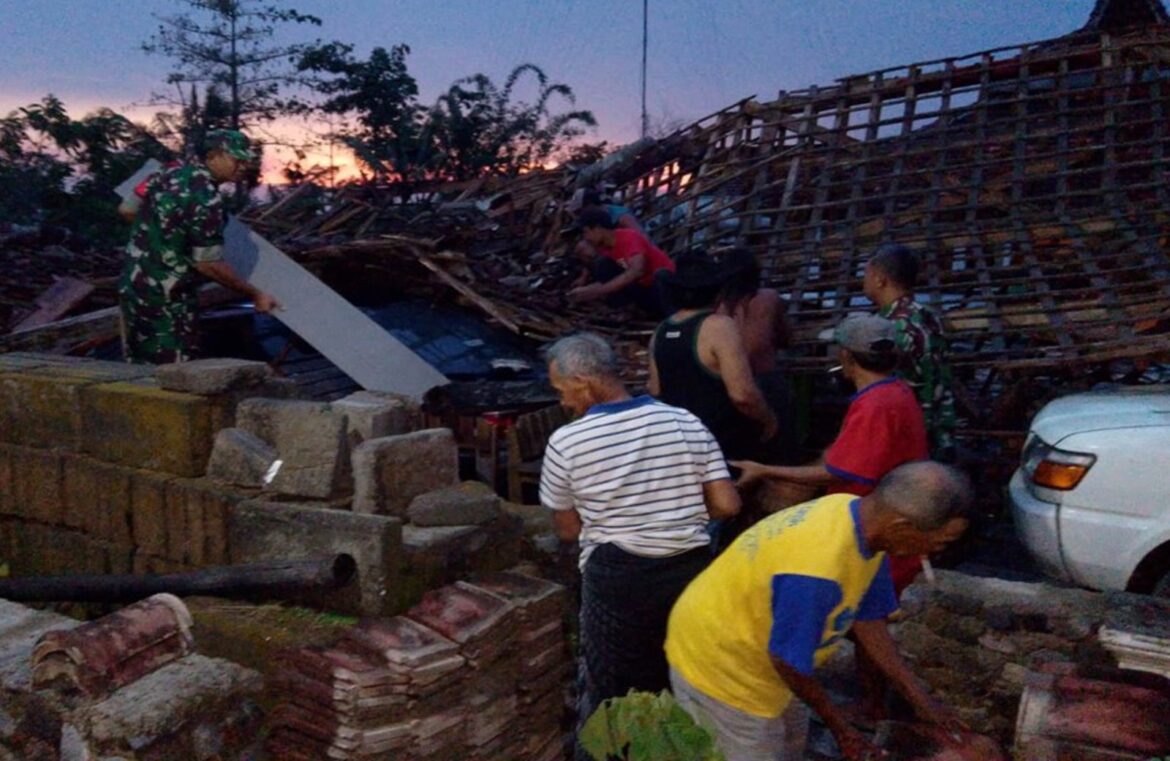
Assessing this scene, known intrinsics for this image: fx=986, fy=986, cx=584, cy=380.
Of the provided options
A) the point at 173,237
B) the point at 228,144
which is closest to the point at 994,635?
the point at 228,144

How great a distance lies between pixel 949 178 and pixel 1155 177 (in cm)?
155

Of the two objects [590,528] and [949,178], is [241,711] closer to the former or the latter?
[590,528]

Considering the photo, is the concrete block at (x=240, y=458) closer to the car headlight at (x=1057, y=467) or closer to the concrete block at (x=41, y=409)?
the concrete block at (x=41, y=409)

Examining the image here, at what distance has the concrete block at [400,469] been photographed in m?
3.80

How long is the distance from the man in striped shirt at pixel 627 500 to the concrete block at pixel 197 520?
4.83 feet

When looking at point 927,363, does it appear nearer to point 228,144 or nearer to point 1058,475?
point 1058,475

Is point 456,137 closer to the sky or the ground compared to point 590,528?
closer to the sky

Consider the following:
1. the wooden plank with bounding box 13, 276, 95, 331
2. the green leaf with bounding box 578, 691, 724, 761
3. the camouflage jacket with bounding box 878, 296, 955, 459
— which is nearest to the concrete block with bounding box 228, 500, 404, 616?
the green leaf with bounding box 578, 691, 724, 761

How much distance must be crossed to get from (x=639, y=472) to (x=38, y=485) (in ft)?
10.1

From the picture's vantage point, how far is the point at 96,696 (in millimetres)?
2943

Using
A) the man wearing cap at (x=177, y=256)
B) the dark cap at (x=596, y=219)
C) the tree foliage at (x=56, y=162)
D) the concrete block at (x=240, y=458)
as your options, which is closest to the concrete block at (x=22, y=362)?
the man wearing cap at (x=177, y=256)

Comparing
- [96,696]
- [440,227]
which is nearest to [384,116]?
[440,227]

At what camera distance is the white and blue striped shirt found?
3154 millimetres

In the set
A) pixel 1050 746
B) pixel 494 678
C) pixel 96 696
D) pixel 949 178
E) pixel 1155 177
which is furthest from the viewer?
pixel 949 178
